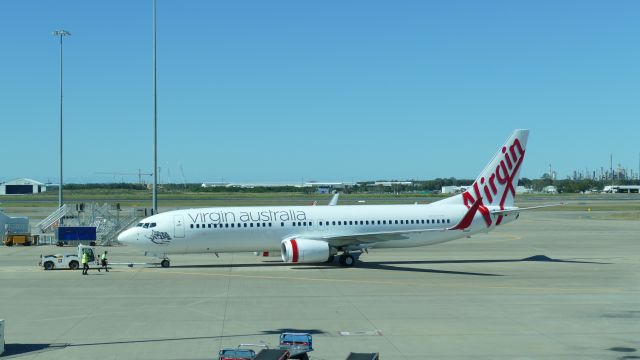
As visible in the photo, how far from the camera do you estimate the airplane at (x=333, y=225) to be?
40.0 meters

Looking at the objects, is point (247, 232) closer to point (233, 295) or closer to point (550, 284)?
point (233, 295)

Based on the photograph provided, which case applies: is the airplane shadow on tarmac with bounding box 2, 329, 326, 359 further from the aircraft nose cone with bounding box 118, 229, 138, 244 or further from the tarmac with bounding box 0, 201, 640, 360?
the aircraft nose cone with bounding box 118, 229, 138, 244

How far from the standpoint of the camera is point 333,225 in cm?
4178

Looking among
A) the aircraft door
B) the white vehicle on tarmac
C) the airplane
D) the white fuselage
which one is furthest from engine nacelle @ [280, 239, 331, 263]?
the white vehicle on tarmac

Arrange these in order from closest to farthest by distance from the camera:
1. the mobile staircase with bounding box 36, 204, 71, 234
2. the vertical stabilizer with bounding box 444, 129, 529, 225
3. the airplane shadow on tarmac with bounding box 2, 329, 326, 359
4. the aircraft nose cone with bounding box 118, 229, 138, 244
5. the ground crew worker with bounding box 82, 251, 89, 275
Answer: the airplane shadow on tarmac with bounding box 2, 329, 326, 359
the ground crew worker with bounding box 82, 251, 89, 275
the aircraft nose cone with bounding box 118, 229, 138, 244
the vertical stabilizer with bounding box 444, 129, 529, 225
the mobile staircase with bounding box 36, 204, 71, 234

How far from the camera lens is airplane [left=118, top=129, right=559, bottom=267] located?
40.0 m

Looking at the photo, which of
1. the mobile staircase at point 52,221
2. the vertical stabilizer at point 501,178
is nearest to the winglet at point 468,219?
the vertical stabilizer at point 501,178

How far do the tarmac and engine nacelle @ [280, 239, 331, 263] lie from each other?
2.17ft

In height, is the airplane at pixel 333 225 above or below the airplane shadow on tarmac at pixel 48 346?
above

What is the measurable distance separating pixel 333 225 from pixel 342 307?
14934mm

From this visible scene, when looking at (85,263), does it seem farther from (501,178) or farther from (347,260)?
(501,178)

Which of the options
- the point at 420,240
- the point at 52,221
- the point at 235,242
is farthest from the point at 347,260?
the point at 52,221

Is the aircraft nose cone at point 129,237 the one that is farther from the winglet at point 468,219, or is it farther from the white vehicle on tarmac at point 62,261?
the winglet at point 468,219

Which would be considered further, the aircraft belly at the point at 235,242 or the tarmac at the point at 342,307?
the aircraft belly at the point at 235,242
